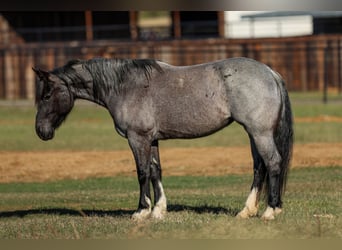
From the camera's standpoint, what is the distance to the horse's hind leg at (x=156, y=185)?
40.7ft

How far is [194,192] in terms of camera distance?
16.8 meters

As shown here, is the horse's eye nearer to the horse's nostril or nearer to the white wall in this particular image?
the horse's nostril

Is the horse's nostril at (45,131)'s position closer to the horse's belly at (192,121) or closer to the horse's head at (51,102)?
the horse's head at (51,102)

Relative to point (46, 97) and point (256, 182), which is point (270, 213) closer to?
point (256, 182)

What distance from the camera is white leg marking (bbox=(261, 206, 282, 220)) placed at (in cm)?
1150

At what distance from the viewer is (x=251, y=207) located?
12.0 meters

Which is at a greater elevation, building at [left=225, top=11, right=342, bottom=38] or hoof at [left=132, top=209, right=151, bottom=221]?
building at [left=225, top=11, right=342, bottom=38]

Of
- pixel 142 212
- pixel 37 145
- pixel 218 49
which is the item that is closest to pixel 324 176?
pixel 142 212

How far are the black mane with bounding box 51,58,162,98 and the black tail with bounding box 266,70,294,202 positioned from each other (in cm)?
161

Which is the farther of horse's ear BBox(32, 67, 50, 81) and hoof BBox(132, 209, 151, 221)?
horse's ear BBox(32, 67, 50, 81)

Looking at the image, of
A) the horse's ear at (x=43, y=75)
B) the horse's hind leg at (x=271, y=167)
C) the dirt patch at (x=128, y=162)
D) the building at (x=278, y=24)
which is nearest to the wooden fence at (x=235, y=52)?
the building at (x=278, y=24)

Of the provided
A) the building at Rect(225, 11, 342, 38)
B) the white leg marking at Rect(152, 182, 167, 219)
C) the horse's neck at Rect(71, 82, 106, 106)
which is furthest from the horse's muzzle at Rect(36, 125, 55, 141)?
the building at Rect(225, 11, 342, 38)

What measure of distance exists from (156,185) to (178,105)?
1.16m

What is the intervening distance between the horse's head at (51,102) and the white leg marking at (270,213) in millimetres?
2943
